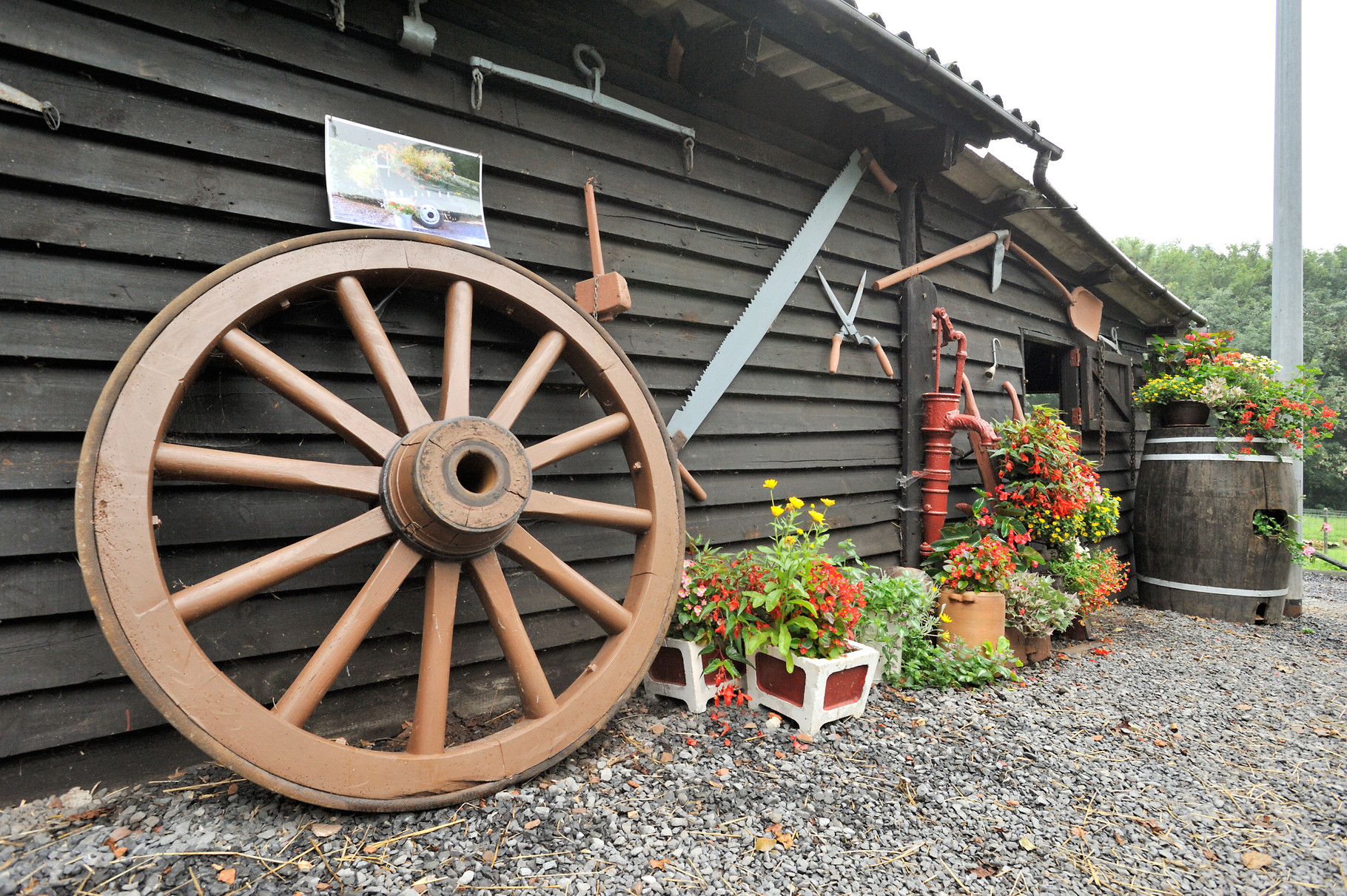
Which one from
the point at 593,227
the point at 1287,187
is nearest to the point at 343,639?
the point at 593,227

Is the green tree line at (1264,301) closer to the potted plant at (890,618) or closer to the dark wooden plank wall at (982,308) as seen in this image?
the dark wooden plank wall at (982,308)

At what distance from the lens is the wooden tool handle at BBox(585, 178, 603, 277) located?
2072 mm

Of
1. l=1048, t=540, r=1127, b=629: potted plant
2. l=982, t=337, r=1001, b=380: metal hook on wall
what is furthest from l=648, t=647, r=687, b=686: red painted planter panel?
l=982, t=337, r=1001, b=380: metal hook on wall

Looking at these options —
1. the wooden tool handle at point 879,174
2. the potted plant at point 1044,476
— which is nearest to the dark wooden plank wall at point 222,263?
the wooden tool handle at point 879,174

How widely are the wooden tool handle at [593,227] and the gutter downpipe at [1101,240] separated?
2.71 metres

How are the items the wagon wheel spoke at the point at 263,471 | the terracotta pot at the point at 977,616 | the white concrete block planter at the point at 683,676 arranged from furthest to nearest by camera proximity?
1. the terracotta pot at the point at 977,616
2. the white concrete block planter at the point at 683,676
3. the wagon wheel spoke at the point at 263,471

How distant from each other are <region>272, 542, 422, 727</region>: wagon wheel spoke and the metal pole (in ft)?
19.2

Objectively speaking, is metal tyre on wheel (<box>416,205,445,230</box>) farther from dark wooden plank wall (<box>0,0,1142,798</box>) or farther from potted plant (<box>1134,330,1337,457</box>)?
potted plant (<box>1134,330,1337,457</box>)

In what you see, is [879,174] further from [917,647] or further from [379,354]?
[379,354]

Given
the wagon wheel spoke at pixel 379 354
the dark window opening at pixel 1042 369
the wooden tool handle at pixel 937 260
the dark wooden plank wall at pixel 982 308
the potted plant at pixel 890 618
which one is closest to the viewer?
the wagon wheel spoke at pixel 379 354

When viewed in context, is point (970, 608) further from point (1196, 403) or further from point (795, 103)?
point (1196, 403)

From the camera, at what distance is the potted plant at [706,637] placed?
81.5 inches

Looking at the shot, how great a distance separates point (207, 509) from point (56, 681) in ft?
1.45

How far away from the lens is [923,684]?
8.33 feet
